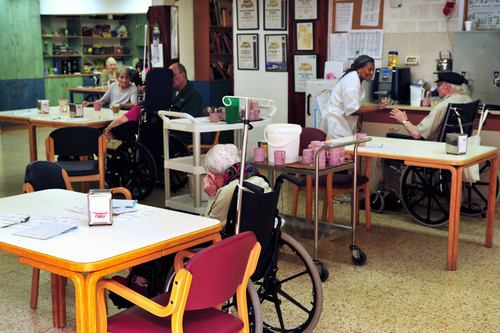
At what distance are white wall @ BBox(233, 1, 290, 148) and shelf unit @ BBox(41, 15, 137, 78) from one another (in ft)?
18.2

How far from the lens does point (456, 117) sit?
15.0 feet

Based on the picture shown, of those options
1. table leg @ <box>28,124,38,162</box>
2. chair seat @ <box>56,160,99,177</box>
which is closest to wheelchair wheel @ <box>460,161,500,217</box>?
chair seat @ <box>56,160,99,177</box>

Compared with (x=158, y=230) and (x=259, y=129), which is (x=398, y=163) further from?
(x=158, y=230)

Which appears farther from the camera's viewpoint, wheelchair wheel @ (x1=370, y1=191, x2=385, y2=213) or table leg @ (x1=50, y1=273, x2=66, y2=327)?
wheelchair wheel @ (x1=370, y1=191, x2=385, y2=213)

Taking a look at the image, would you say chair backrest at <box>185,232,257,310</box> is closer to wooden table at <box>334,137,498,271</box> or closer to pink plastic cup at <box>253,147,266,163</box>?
pink plastic cup at <box>253,147,266,163</box>

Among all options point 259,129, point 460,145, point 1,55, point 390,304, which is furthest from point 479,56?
point 1,55

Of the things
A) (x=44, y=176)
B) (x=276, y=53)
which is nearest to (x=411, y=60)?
(x=276, y=53)

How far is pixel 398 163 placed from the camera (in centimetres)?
523

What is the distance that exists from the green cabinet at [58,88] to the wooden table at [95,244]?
943 cm

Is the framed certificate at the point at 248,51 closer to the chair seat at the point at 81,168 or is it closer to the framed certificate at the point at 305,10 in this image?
the framed certificate at the point at 305,10

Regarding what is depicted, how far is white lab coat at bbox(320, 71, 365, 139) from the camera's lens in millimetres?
5266

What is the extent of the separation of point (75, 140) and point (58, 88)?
290 inches

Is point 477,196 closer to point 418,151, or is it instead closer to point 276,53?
point 418,151

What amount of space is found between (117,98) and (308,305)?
4593 millimetres
